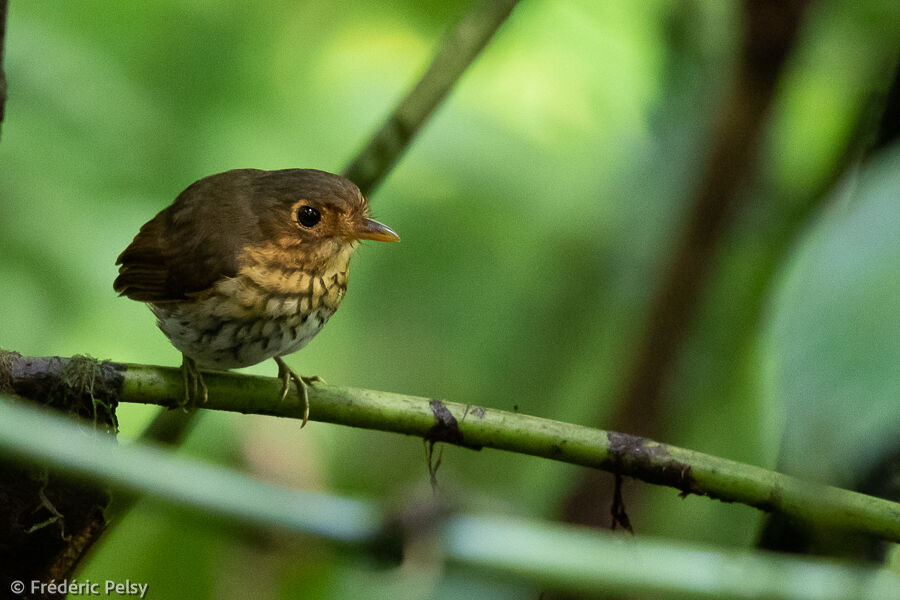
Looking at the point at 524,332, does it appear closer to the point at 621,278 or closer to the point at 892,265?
the point at 621,278

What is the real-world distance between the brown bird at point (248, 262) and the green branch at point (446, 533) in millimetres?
943

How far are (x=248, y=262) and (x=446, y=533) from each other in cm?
Answer: 112

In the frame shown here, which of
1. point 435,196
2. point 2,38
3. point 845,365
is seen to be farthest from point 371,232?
point 845,365

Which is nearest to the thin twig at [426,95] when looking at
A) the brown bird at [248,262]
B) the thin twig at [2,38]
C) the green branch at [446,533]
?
the brown bird at [248,262]

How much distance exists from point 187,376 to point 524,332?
187 cm

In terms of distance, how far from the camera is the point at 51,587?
147cm

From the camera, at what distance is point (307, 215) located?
7.66 feet

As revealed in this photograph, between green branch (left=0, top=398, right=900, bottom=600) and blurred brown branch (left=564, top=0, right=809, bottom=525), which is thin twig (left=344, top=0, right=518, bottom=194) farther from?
blurred brown branch (left=564, top=0, right=809, bottom=525)

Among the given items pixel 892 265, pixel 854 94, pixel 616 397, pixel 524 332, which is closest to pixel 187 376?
pixel 892 265

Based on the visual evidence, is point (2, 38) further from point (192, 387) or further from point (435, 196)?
point (435, 196)

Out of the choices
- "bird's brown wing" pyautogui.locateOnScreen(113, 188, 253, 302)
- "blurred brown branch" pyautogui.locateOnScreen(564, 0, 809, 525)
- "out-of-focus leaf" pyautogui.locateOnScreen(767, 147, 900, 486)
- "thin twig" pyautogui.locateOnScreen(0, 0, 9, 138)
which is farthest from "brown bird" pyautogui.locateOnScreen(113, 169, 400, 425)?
"out-of-focus leaf" pyautogui.locateOnScreen(767, 147, 900, 486)

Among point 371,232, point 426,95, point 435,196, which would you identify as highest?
point 435,196

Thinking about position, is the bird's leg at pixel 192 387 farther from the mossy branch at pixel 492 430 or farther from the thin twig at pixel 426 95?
the thin twig at pixel 426 95

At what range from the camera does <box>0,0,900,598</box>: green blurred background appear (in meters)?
2.59
